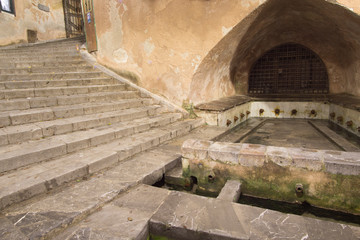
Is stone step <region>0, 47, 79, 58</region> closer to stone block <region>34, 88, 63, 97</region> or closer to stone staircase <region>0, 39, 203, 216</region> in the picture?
stone staircase <region>0, 39, 203, 216</region>

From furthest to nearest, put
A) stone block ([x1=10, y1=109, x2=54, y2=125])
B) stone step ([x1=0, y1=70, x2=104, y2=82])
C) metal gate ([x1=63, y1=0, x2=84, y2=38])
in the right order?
metal gate ([x1=63, y1=0, x2=84, y2=38]) < stone step ([x1=0, y1=70, x2=104, y2=82]) < stone block ([x1=10, y1=109, x2=54, y2=125])

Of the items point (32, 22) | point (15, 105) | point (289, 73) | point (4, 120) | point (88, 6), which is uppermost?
point (32, 22)

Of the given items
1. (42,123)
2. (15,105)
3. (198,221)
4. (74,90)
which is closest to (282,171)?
(198,221)

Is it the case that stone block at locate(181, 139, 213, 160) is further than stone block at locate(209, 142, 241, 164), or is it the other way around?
stone block at locate(181, 139, 213, 160)

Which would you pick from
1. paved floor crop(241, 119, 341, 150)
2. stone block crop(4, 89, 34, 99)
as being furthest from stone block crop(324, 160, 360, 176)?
stone block crop(4, 89, 34, 99)

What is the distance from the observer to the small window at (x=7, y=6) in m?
9.37

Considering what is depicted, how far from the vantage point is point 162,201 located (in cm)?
240

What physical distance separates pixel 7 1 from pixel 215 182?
1198 cm

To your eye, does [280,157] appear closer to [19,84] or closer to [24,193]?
[24,193]

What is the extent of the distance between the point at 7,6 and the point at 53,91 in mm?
7840

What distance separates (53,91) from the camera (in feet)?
→ 16.4

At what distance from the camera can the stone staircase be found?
2811mm

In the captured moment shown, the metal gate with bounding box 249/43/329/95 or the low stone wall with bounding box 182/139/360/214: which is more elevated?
the metal gate with bounding box 249/43/329/95

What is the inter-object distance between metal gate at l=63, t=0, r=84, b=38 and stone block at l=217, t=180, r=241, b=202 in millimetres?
13767
